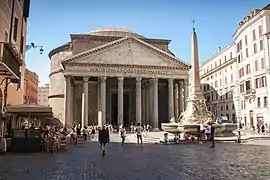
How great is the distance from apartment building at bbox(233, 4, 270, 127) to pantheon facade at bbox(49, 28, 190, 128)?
8.05 m

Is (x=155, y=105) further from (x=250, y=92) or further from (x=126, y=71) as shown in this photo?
(x=250, y=92)

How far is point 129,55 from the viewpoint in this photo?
4191 centimetres

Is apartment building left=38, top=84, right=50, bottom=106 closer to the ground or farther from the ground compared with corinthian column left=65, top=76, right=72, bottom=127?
farther from the ground

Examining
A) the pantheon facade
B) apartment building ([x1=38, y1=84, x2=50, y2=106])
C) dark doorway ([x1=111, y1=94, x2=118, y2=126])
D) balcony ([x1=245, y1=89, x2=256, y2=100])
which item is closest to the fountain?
balcony ([x1=245, y1=89, x2=256, y2=100])

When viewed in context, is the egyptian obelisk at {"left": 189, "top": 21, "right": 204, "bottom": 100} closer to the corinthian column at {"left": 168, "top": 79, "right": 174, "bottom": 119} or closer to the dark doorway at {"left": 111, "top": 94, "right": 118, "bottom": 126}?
the corinthian column at {"left": 168, "top": 79, "right": 174, "bottom": 119}

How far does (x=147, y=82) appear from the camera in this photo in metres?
46.5

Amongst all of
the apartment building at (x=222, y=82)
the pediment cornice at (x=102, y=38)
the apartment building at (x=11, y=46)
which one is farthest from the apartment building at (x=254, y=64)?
the apartment building at (x=11, y=46)

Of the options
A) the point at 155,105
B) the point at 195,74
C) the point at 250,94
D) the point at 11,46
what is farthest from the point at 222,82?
the point at 11,46

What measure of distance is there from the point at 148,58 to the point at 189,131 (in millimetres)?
23965

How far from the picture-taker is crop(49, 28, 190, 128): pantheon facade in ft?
132

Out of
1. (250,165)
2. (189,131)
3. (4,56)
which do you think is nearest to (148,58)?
(189,131)

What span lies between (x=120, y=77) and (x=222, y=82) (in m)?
20.7

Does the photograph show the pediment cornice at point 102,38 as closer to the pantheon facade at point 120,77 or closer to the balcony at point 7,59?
the pantheon facade at point 120,77

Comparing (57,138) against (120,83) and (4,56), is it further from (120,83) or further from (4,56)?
(120,83)
